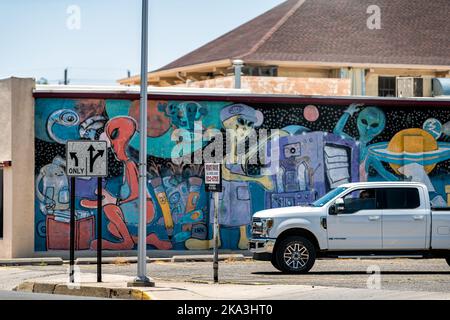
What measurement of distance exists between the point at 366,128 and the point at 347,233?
9179mm

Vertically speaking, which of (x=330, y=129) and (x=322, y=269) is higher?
(x=330, y=129)

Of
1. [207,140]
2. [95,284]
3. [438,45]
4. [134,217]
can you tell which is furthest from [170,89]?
[438,45]

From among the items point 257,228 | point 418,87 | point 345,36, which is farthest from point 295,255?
point 345,36

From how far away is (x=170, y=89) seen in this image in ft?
106

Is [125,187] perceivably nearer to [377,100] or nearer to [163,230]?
[163,230]

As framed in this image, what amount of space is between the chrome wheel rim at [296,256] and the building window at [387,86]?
83.0ft

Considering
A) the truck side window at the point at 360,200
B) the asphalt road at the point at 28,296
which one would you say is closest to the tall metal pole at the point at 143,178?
the asphalt road at the point at 28,296

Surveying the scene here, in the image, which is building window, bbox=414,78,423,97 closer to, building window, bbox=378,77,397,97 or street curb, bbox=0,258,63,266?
building window, bbox=378,77,397,97

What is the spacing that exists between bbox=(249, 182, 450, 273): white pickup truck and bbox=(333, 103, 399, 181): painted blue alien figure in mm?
8335

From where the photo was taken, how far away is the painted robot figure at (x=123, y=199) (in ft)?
104

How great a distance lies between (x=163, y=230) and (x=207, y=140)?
292 centimetres

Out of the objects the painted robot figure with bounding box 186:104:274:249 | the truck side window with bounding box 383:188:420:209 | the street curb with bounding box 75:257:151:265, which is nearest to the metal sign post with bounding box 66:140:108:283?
the truck side window with bounding box 383:188:420:209

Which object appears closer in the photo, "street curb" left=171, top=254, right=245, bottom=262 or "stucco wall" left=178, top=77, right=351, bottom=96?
"street curb" left=171, top=254, right=245, bottom=262

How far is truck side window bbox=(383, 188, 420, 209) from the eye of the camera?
25062 millimetres
